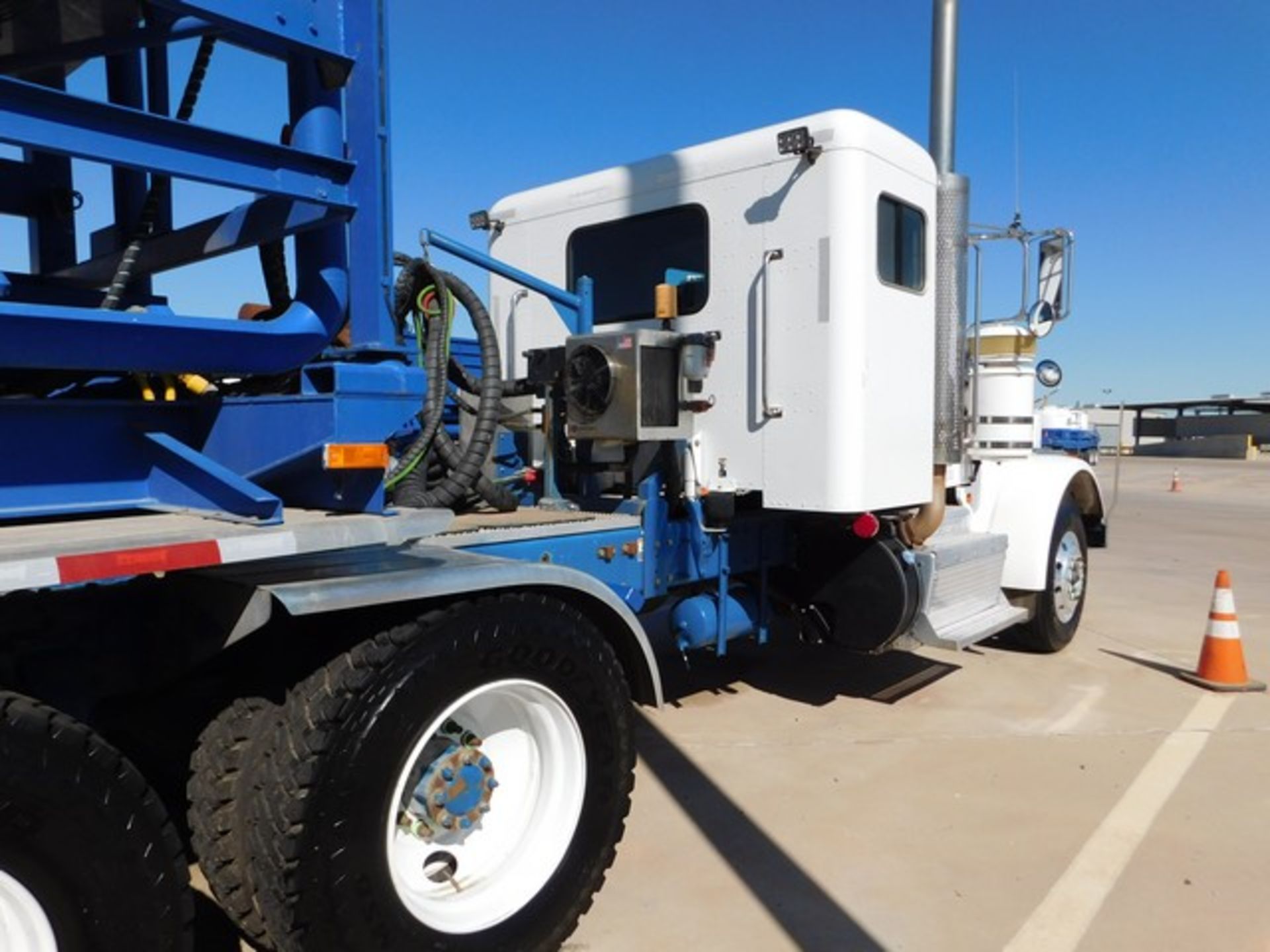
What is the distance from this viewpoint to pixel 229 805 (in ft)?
7.69

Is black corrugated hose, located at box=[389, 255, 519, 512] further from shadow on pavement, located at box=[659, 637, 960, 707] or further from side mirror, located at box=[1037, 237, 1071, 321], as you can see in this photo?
side mirror, located at box=[1037, 237, 1071, 321]

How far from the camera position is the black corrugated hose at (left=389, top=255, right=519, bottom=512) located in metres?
3.32

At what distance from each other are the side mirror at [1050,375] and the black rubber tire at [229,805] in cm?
603

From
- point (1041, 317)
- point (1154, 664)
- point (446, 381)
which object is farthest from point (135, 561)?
point (1154, 664)

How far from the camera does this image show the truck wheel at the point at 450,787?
2.23 m

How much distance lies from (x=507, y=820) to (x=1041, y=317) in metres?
4.43

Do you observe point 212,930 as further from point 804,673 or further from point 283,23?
point 804,673

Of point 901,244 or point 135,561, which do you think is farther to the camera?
point 901,244

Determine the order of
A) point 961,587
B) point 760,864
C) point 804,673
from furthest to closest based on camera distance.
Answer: point 804,673, point 961,587, point 760,864

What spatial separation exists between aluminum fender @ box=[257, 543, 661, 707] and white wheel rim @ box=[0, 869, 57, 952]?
0.72 metres

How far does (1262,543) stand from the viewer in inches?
512

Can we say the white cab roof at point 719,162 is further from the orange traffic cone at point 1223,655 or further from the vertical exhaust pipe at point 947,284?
the orange traffic cone at point 1223,655

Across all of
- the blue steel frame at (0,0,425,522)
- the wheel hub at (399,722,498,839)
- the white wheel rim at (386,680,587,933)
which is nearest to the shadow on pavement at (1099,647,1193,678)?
the white wheel rim at (386,680,587,933)

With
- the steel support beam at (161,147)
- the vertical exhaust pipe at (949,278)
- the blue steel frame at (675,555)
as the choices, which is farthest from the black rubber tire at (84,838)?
the vertical exhaust pipe at (949,278)
